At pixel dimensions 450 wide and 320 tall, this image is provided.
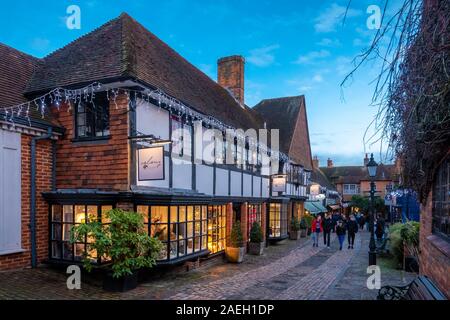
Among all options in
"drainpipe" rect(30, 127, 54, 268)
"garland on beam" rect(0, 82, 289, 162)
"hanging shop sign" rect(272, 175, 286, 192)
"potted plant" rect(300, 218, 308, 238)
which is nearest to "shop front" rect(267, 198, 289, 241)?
"hanging shop sign" rect(272, 175, 286, 192)

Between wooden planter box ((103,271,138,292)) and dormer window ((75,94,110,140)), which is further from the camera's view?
dormer window ((75,94,110,140))

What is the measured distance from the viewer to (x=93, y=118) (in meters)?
9.66

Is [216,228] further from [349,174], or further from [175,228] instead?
[349,174]

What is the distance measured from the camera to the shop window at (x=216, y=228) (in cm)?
1245

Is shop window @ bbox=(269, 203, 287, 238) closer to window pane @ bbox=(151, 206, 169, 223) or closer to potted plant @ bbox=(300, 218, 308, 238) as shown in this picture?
potted plant @ bbox=(300, 218, 308, 238)

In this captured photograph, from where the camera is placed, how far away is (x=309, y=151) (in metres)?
30.4

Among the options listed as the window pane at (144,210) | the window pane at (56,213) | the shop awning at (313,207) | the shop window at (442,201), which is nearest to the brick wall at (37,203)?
the window pane at (56,213)

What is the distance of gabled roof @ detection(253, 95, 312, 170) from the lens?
2519 centimetres

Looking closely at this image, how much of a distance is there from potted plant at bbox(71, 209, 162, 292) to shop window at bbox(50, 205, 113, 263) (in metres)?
0.84

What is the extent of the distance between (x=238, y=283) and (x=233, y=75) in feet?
47.5

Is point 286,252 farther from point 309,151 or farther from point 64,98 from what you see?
point 309,151

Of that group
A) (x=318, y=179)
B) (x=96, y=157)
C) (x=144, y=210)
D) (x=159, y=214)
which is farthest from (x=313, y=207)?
(x=96, y=157)
